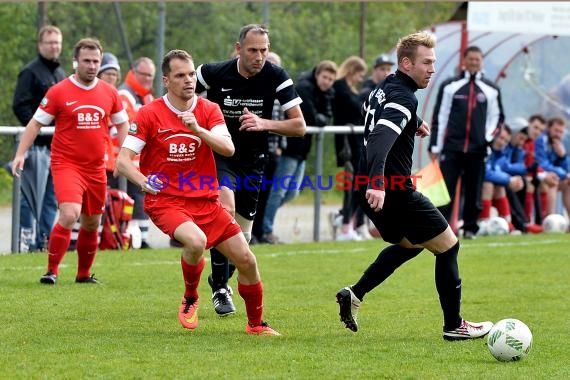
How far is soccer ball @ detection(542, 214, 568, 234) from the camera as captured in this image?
58.4 ft

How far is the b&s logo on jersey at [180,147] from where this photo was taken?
852cm

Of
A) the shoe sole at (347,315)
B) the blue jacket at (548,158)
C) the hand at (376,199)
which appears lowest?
the shoe sole at (347,315)

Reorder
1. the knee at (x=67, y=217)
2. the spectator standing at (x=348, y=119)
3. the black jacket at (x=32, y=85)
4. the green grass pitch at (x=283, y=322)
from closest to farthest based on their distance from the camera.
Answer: the green grass pitch at (x=283, y=322) < the knee at (x=67, y=217) < the black jacket at (x=32, y=85) < the spectator standing at (x=348, y=119)

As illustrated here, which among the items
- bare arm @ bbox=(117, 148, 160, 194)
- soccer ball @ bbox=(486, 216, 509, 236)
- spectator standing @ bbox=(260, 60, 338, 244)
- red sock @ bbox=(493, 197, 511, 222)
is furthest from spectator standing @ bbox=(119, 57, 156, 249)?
bare arm @ bbox=(117, 148, 160, 194)

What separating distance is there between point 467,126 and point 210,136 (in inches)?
316

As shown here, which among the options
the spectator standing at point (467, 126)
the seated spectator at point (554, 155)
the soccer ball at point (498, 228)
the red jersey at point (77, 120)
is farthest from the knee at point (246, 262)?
the seated spectator at point (554, 155)

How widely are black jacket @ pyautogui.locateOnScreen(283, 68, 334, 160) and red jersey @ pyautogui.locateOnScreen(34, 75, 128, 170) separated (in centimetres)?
451

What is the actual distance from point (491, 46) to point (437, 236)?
41.1 ft

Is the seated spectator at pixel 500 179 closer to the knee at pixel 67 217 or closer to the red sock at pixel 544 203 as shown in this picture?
the red sock at pixel 544 203

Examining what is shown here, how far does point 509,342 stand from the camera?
7.60 metres

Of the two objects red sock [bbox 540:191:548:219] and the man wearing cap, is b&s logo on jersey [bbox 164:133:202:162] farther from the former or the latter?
red sock [bbox 540:191:548:219]

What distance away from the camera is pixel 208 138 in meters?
8.19

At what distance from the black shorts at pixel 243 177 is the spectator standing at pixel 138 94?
4.52 m

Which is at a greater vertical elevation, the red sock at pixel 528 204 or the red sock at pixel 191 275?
the red sock at pixel 191 275
